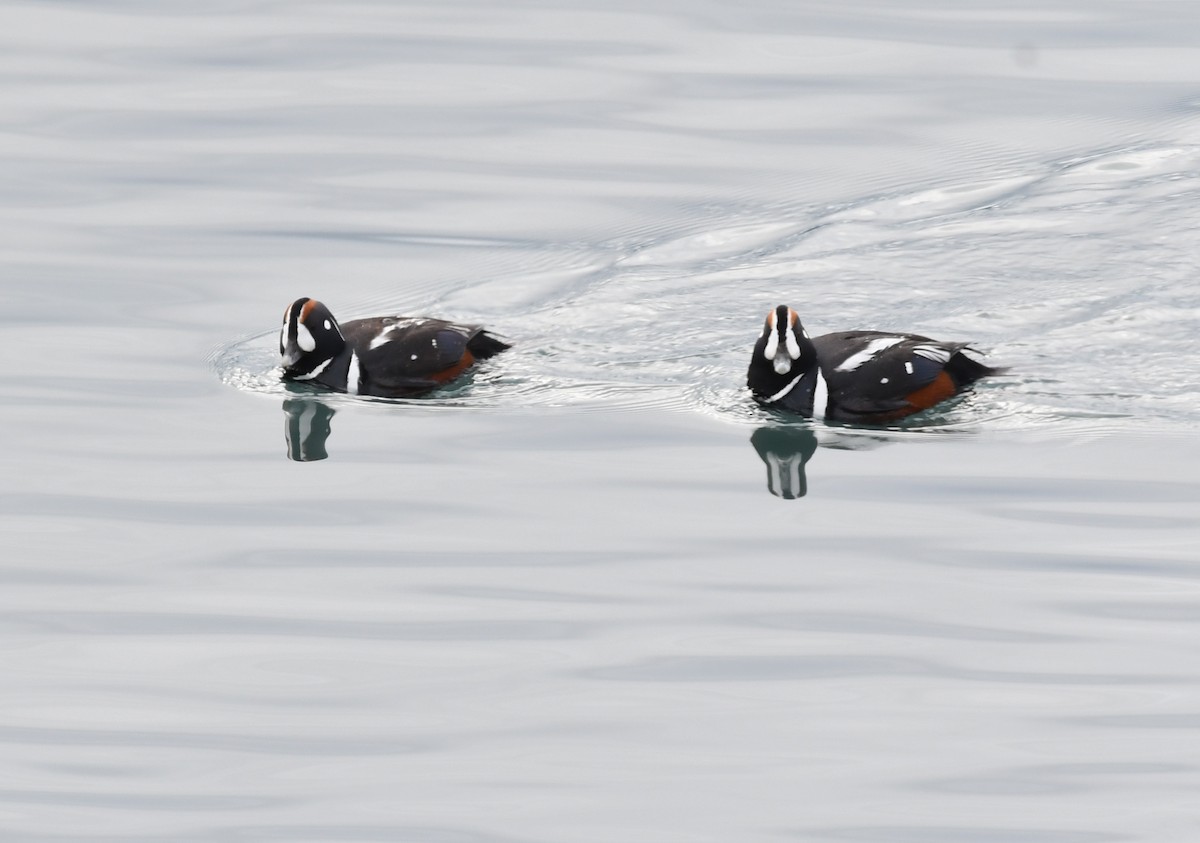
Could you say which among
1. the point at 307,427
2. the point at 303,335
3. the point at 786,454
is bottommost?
the point at 786,454

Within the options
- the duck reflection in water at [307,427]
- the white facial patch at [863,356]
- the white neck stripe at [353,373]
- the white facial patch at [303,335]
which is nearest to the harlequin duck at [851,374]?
the white facial patch at [863,356]

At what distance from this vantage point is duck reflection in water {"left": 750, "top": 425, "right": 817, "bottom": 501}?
11.9 metres

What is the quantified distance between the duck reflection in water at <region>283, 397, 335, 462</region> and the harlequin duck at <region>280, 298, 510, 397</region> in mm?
190

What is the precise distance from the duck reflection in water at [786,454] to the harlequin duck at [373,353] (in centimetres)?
222

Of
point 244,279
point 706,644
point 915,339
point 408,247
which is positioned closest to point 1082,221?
point 915,339

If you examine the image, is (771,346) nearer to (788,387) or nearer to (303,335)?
(788,387)

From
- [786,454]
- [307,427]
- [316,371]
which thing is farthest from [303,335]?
[786,454]

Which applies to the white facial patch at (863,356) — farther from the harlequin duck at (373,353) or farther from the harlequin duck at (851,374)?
the harlequin duck at (373,353)

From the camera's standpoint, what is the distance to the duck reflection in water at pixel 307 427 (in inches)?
499

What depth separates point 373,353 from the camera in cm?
1360

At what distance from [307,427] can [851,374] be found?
3.54 metres

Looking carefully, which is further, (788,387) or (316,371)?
(316,371)

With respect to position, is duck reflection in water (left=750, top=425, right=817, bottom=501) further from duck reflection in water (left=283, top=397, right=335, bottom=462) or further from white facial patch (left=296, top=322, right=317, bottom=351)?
white facial patch (left=296, top=322, right=317, bottom=351)

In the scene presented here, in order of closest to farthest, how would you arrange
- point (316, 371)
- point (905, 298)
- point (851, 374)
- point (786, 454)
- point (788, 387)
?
point (786, 454), point (851, 374), point (788, 387), point (316, 371), point (905, 298)
